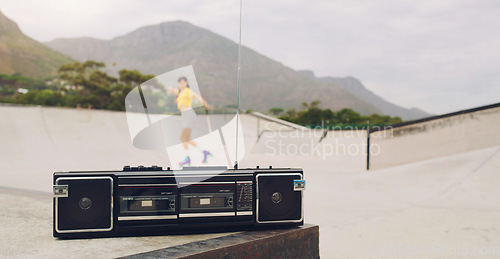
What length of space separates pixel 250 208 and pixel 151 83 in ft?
2.75

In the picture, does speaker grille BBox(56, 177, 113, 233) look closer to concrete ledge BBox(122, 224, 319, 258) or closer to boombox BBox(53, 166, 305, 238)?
boombox BBox(53, 166, 305, 238)

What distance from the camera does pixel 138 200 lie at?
6.03 feet

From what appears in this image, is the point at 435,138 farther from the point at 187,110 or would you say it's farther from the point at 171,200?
the point at 171,200

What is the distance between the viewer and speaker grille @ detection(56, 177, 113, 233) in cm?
180

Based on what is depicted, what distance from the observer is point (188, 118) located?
7.39 ft

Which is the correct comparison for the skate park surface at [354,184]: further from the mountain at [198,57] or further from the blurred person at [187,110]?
the mountain at [198,57]

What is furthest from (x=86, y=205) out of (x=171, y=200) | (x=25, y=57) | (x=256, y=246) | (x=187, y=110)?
(x=25, y=57)

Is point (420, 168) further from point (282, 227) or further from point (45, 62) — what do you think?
point (45, 62)

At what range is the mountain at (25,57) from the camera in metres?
91.1

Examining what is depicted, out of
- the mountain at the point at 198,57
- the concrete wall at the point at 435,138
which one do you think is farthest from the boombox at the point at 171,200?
the mountain at the point at 198,57

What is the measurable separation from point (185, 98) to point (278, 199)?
2.47ft

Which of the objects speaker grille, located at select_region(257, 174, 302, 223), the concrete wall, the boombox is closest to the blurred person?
the boombox

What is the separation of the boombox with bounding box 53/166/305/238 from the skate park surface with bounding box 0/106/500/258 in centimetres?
7

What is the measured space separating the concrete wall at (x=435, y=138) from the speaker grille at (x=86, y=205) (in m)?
8.72
